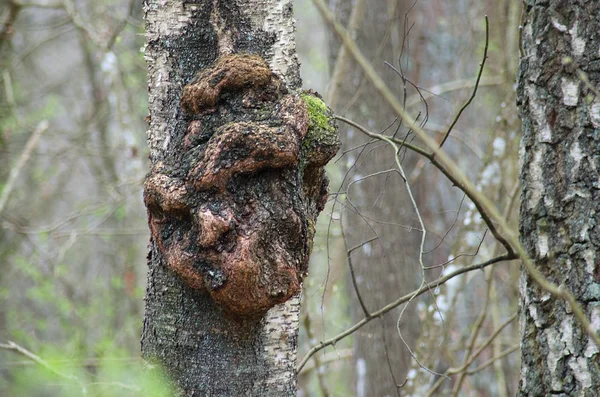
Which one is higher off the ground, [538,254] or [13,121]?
Result: [13,121]

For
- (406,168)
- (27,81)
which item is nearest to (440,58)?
(406,168)

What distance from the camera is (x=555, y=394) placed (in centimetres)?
217

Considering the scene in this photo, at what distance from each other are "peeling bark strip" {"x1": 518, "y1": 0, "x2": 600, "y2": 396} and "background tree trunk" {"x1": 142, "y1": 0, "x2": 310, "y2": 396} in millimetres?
925

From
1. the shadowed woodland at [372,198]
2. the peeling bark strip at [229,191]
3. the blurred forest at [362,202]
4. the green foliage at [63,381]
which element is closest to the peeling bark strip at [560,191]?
the shadowed woodland at [372,198]

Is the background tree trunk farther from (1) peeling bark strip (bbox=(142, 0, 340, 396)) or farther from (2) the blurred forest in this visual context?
(2) the blurred forest

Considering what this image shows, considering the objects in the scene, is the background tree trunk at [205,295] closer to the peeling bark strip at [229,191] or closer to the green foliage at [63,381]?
the peeling bark strip at [229,191]

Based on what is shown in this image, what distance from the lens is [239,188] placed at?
66.1 inches

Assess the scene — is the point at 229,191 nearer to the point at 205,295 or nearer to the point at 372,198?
the point at 205,295

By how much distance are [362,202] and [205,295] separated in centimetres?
314

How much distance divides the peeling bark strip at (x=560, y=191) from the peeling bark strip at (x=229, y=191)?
86cm

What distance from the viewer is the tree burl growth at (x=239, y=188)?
63.9 inches

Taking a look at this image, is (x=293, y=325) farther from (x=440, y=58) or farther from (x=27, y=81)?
(x=27, y=81)

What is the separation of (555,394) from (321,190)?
1.07m

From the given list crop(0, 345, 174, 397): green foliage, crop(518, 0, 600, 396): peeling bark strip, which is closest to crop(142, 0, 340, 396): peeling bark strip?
crop(0, 345, 174, 397): green foliage
